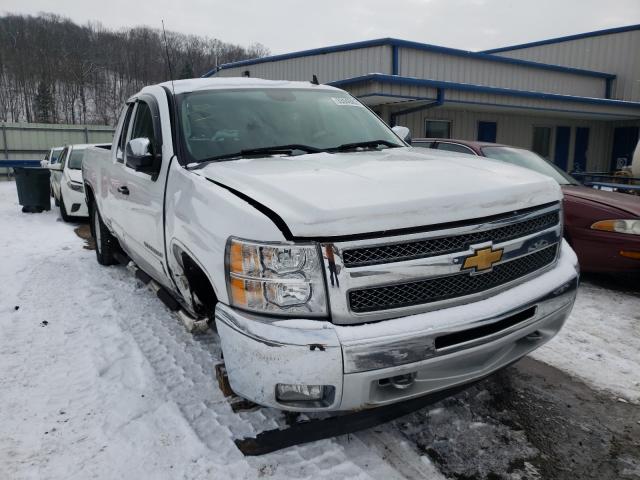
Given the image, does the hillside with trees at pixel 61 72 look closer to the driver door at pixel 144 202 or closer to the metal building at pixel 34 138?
the metal building at pixel 34 138

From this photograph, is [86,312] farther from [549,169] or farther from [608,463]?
[549,169]

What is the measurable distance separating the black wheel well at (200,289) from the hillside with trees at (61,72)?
2231 inches

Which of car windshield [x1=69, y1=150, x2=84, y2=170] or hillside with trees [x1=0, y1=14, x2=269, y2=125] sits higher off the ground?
hillside with trees [x1=0, y1=14, x2=269, y2=125]

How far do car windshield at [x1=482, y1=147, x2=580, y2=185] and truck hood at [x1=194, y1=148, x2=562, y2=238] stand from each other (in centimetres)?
351

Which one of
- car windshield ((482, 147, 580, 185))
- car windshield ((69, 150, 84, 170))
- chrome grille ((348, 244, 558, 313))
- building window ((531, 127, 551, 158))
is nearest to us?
chrome grille ((348, 244, 558, 313))

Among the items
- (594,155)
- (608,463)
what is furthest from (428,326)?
(594,155)

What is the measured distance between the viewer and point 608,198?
5.34 meters

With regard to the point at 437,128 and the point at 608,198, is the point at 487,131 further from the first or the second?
the point at 608,198

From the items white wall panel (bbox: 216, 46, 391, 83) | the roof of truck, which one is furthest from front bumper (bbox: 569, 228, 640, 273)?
white wall panel (bbox: 216, 46, 391, 83)

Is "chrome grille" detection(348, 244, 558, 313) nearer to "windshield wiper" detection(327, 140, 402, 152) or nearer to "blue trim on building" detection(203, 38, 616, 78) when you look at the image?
"windshield wiper" detection(327, 140, 402, 152)

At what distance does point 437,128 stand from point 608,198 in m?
10.4

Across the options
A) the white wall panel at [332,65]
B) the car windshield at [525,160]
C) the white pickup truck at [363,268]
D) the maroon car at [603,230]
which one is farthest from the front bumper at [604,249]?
the white wall panel at [332,65]

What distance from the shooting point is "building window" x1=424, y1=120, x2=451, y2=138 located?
14992mm

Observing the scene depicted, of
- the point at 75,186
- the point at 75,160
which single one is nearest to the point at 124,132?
the point at 75,186
